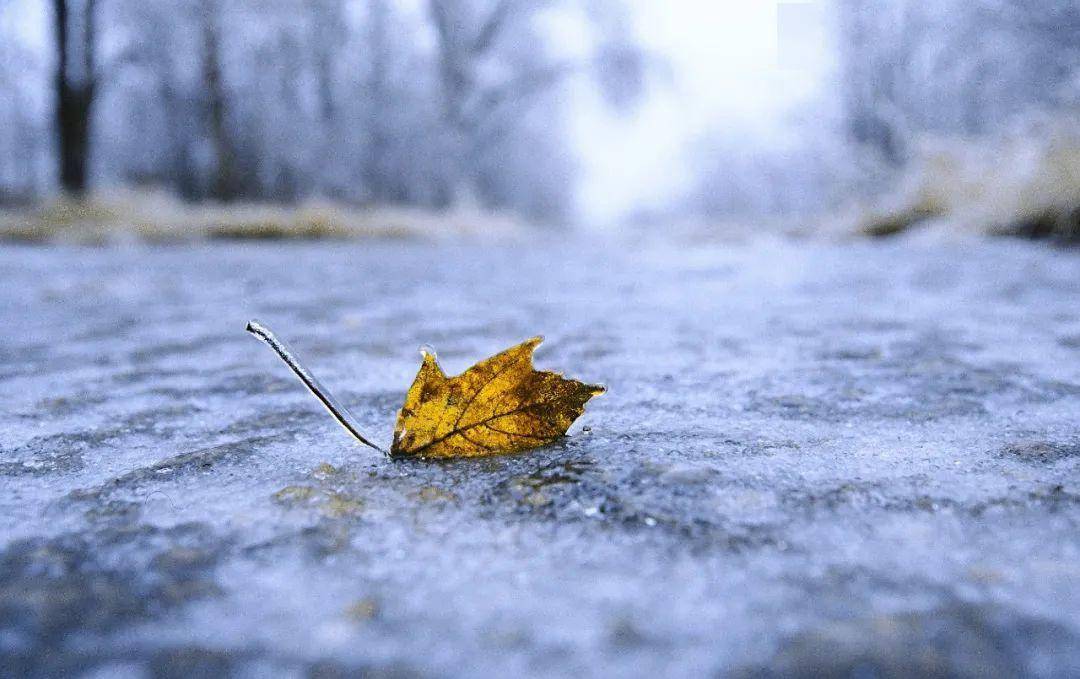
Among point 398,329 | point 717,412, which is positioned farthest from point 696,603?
point 398,329

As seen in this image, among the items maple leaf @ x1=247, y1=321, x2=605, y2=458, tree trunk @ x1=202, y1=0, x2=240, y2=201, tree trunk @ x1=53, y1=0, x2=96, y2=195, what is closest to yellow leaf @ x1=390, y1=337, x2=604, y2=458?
maple leaf @ x1=247, y1=321, x2=605, y2=458

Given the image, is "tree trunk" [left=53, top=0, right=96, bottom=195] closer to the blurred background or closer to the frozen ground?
the blurred background

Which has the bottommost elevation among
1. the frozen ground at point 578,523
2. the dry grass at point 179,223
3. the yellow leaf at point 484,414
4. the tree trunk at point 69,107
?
the frozen ground at point 578,523

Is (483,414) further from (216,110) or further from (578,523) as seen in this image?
(216,110)

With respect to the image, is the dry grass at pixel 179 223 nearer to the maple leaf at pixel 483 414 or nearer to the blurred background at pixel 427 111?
the blurred background at pixel 427 111

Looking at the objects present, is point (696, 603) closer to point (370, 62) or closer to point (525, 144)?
point (370, 62)

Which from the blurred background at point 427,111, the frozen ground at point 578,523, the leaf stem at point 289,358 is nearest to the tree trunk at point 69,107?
the blurred background at point 427,111

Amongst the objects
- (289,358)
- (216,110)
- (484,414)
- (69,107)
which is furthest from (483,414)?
(216,110)
